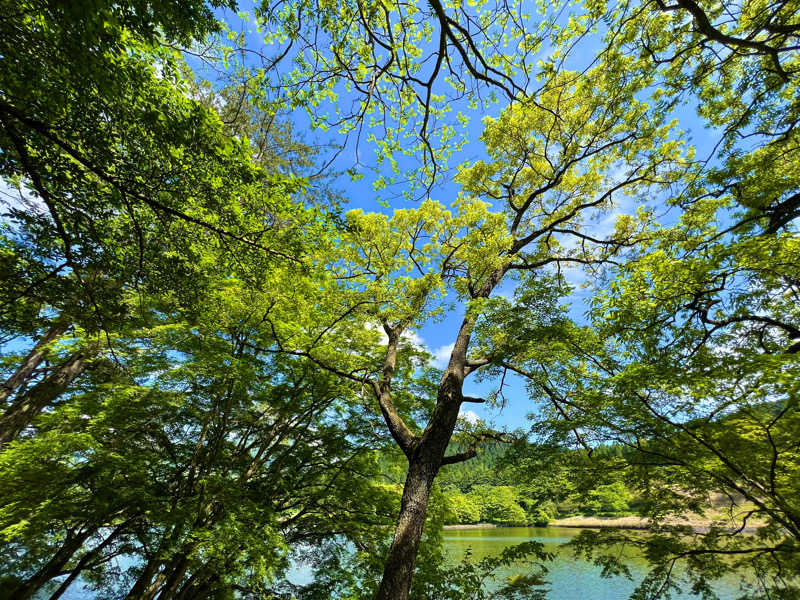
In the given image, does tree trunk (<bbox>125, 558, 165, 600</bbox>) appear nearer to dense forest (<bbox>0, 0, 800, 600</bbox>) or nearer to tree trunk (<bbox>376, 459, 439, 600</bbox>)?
dense forest (<bbox>0, 0, 800, 600</bbox>)

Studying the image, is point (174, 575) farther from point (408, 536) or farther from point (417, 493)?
point (417, 493)

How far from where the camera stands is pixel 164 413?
17.0 feet

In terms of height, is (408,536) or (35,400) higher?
(35,400)

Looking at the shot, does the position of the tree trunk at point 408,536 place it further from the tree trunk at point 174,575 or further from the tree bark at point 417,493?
the tree trunk at point 174,575

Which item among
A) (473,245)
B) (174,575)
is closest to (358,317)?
(473,245)

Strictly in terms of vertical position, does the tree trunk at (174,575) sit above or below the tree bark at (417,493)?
below

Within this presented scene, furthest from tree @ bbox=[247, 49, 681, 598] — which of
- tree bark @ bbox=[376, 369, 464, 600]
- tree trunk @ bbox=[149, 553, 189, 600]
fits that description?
tree trunk @ bbox=[149, 553, 189, 600]

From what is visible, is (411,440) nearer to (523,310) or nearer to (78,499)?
(523,310)

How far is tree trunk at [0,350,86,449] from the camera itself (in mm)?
5332

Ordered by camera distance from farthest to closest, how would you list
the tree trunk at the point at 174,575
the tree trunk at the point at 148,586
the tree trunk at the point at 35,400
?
1. the tree trunk at the point at 35,400
2. the tree trunk at the point at 148,586
3. the tree trunk at the point at 174,575

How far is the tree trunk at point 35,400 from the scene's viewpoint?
5.33 m

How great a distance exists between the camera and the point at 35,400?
554cm

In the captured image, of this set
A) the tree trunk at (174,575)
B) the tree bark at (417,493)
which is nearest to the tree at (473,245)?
the tree bark at (417,493)

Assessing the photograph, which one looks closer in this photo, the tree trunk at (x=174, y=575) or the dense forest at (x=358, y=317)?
the dense forest at (x=358, y=317)
